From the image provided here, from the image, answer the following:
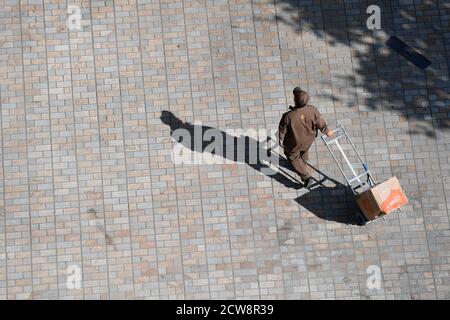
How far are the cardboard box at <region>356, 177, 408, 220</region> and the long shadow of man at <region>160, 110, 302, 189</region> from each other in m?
1.60

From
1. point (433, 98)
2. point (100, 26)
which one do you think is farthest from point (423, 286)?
point (100, 26)

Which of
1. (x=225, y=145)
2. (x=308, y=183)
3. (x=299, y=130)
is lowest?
(x=308, y=183)

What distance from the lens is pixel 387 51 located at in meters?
13.3

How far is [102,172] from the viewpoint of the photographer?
41.9 feet

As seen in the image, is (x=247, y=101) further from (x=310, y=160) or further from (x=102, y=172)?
(x=102, y=172)

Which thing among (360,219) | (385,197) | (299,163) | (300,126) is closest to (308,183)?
(299,163)

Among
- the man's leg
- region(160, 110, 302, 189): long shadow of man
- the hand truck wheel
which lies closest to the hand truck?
the hand truck wheel

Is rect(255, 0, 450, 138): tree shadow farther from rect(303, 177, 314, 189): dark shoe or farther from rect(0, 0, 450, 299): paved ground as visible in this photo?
rect(303, 177, 314, 189): dark shoe

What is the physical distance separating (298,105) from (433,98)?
3193 millimetres

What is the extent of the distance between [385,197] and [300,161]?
4.94ft

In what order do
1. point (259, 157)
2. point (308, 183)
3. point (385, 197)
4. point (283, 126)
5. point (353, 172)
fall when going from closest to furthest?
point (283, 126), point (385, 197), point (353, 172), point (308, 183), point (259, 157)

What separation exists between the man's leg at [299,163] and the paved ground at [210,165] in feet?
1.41

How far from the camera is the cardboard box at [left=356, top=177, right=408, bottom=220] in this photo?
11766mm

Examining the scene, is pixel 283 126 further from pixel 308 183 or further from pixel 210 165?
pixel 210 165
